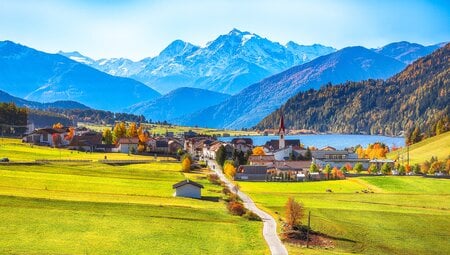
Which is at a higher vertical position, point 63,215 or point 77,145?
point 77,145

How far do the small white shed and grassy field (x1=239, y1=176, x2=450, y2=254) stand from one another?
10.1 metres

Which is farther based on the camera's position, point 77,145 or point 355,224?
point 77,145

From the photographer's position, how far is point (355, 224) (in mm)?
74812

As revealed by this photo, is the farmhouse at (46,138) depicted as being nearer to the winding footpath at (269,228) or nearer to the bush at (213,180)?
the bush at (213,180)

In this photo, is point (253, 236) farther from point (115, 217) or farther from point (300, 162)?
point (300, 162)

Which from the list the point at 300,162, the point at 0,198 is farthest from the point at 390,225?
the point at 300,162

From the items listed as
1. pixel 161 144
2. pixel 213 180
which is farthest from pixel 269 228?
pixel 161 144

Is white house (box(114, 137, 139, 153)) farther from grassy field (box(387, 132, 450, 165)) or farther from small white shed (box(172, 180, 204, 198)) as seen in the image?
small white shed (box(172, 180, 204, 198))

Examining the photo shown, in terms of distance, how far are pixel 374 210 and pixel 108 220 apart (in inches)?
1713

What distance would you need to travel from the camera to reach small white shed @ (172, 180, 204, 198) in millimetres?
89000

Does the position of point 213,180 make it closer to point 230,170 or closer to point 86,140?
point 230,170


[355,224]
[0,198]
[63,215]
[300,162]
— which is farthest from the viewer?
[300,162]

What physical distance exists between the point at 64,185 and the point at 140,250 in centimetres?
3744

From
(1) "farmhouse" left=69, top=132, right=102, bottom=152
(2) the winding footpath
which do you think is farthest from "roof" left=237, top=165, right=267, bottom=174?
(1) "farmhouse" left=69, top=132, right=102, bottom=152
